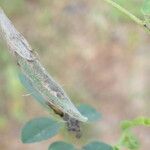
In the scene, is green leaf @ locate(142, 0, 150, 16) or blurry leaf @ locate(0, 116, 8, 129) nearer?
green leaf @ locate(142, 0, 150, 16)

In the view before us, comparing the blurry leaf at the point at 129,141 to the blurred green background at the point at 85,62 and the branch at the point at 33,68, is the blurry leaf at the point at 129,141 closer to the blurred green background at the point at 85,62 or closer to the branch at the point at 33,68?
the branch at the point at 33,68

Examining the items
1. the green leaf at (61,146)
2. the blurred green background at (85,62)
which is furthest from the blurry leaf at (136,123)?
the blurred green background at (85,62)

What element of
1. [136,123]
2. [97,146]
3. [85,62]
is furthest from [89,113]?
[85,62]

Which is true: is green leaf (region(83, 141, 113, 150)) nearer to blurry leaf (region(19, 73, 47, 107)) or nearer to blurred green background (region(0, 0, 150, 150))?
blurry leaf (region(19, 73, 47, 107))

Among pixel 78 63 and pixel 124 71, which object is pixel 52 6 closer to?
pixel 78 63

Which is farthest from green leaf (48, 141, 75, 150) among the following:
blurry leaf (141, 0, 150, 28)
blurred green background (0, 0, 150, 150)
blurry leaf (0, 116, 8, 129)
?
blurry leaf (0, 116, 8, 129)
